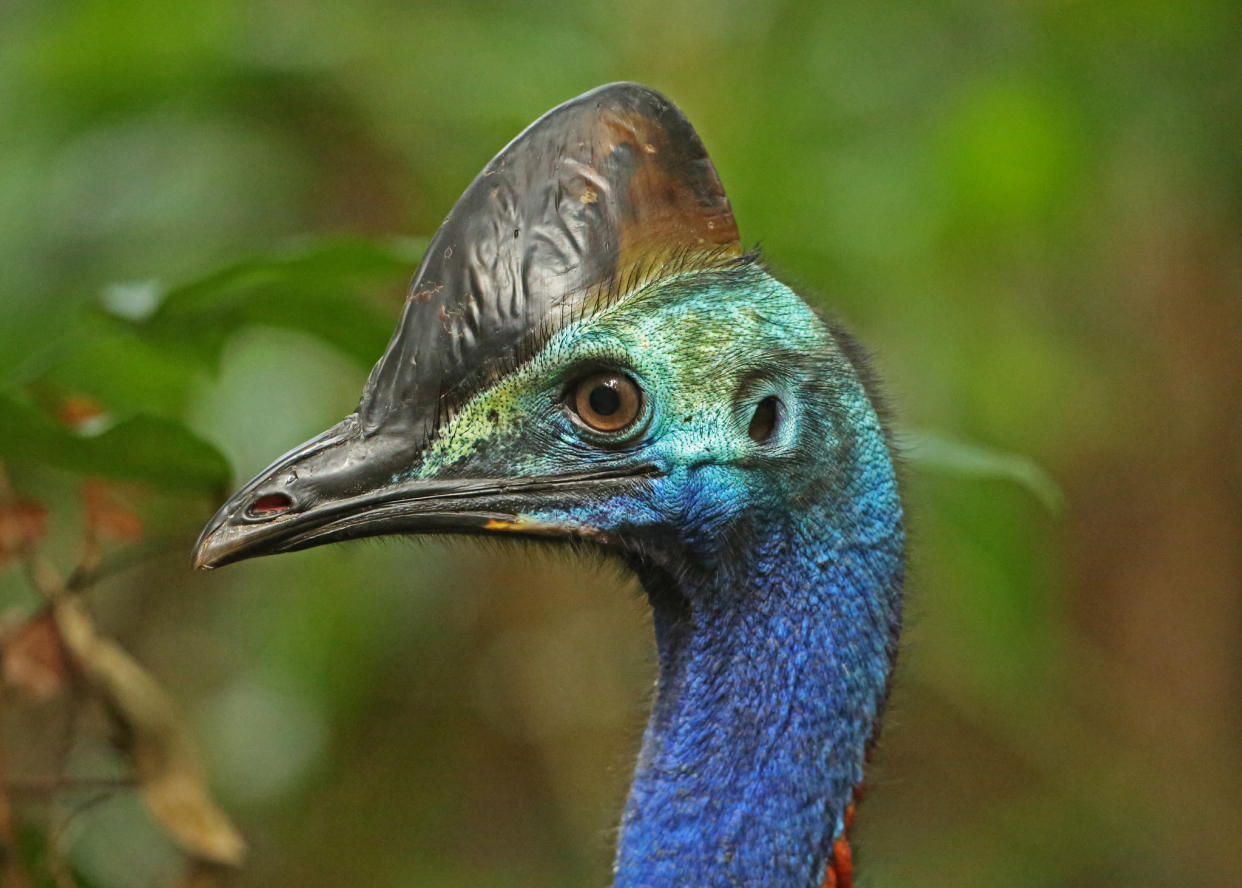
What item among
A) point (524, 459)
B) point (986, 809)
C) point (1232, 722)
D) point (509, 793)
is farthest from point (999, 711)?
point (524, 459)

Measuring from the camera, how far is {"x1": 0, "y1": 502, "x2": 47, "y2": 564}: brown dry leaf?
1.77m

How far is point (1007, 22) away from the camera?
10.5 ft

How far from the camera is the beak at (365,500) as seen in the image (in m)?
1.32

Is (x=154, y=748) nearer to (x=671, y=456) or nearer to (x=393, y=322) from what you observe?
(x=393, y=322)

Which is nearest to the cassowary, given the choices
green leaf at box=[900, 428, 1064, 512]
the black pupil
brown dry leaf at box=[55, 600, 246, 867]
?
the black pupil

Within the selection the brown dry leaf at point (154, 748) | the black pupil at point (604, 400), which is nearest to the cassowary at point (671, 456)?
the black pupil at point (604, 400)

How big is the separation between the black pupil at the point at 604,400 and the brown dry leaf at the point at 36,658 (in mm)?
711

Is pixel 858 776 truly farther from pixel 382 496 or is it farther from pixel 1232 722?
pixel 1232 722

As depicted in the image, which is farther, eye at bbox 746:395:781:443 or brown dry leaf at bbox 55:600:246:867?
brown dry leaf at bbox 55:600:246:867

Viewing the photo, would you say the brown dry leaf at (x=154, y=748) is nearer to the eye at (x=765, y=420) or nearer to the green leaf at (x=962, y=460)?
the eye at (x=765, y=420)

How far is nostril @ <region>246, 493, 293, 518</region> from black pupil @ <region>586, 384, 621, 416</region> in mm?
298

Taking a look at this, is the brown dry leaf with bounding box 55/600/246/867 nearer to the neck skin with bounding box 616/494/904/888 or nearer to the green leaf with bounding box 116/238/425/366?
the green leaf with bounding box 116/238/425/366

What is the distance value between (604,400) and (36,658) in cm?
74

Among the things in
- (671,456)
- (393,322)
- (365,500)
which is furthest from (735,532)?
(393,322)
